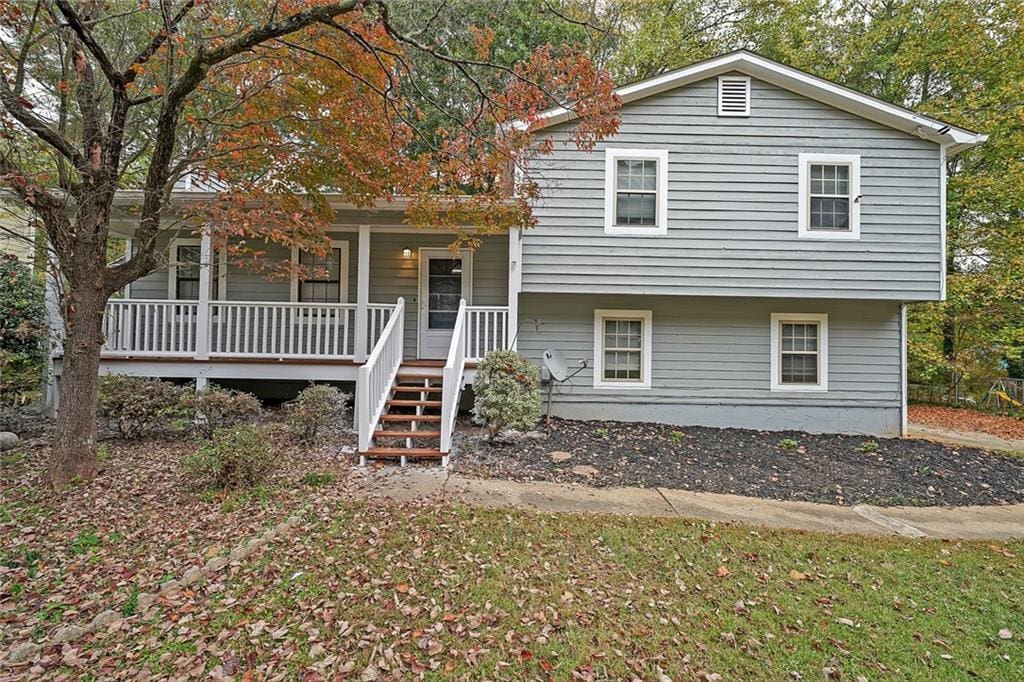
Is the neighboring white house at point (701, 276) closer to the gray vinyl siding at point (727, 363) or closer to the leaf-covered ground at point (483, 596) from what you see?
the gray vinyl siding at point (727, 363)

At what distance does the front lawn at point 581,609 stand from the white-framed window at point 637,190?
19.0 feet

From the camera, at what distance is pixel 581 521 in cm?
445

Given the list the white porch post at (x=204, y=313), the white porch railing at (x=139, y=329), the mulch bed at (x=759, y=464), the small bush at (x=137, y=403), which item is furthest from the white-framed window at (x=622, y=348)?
the white porch railing at (x=139, y=329)

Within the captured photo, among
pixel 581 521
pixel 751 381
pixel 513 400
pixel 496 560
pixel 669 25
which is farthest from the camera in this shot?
pixel 669 25

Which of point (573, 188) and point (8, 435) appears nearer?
point (8, 435)

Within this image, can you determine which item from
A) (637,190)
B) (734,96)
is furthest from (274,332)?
(734,96)

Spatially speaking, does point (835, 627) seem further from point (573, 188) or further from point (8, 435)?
point (8, 435)

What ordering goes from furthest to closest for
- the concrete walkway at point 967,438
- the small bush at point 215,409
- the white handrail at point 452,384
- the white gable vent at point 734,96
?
1. the concrete walkway at point 967,438
2. the white gable vent at point 734,96
3. the small bush at point 215,409
4. the white handrail at point 452,384

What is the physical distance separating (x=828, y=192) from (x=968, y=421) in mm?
7755

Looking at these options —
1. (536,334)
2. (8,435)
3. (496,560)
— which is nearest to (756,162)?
(536,334)

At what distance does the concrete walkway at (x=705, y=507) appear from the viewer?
4.73 metres

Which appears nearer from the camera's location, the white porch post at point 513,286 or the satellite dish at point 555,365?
the white porch post at point 513,286

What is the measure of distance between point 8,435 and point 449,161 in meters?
6.99

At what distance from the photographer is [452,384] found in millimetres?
6844
